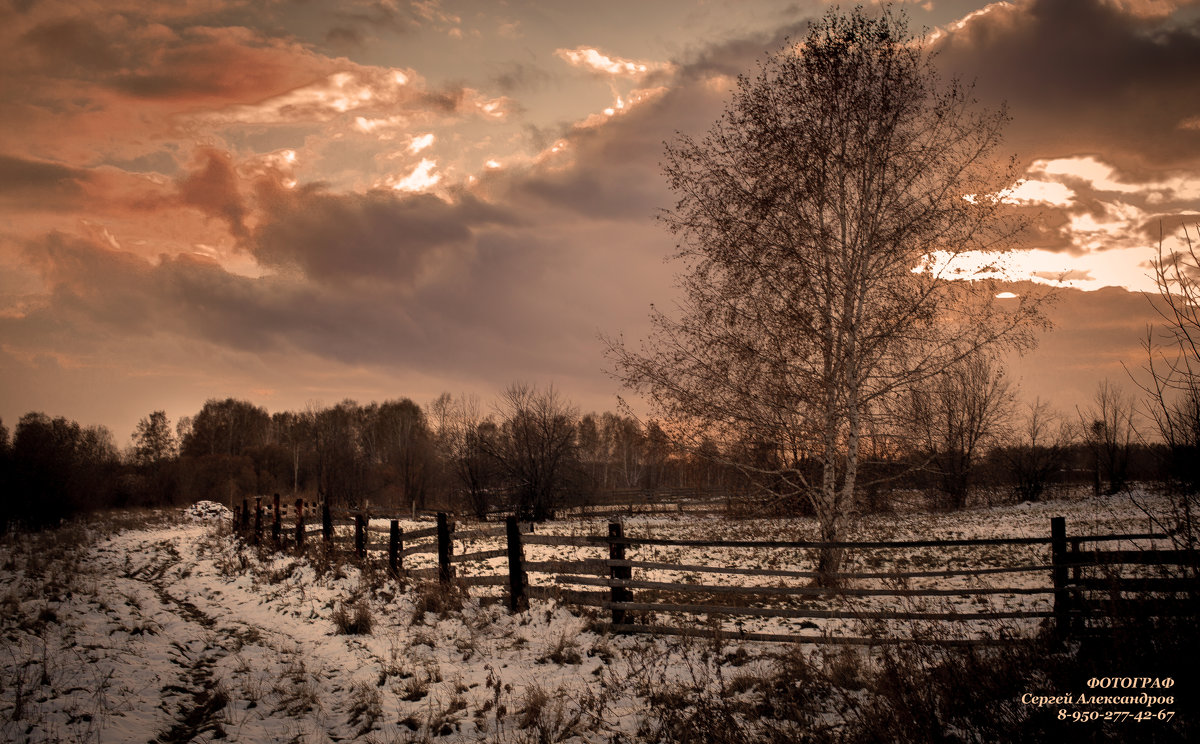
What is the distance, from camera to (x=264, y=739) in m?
5.40

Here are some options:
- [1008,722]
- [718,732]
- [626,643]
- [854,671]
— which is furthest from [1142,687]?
[626,643]

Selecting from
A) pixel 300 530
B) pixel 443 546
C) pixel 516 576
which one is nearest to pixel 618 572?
pixel 516 576

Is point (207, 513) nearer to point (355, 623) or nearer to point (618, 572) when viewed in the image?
point (355, 623)

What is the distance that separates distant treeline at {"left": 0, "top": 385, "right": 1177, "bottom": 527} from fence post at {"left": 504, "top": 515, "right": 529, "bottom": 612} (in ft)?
10.4

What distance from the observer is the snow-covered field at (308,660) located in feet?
18.1

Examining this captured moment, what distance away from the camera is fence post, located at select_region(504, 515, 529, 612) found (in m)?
9.62

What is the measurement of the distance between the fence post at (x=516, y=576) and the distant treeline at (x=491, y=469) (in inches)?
125

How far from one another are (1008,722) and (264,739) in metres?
6.15

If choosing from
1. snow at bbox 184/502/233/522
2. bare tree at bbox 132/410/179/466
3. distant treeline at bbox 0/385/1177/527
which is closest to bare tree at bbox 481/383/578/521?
distant treeline at bbox 0/385/1177/527

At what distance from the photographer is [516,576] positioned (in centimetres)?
973

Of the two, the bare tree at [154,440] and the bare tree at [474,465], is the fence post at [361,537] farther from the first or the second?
the bare tree at [154,440]

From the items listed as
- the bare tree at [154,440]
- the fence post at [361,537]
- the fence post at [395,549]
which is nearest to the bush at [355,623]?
the fence post at [395,549]

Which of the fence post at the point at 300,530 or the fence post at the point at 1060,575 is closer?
the fence post at the point at 1060,575

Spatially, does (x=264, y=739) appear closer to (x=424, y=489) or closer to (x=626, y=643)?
(x=626, y=643)
